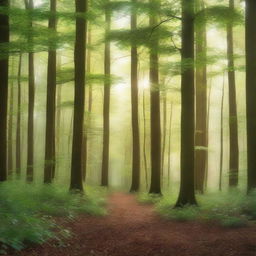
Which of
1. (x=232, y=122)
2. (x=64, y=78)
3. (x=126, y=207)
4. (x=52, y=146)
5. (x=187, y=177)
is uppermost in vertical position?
(x=64, y=78)

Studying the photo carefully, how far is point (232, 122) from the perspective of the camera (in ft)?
57.7

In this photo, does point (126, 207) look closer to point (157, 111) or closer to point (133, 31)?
point (157, 111)

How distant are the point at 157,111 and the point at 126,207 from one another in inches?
233

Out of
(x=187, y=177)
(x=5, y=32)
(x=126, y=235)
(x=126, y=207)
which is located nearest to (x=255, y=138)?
(x=187, y=177)

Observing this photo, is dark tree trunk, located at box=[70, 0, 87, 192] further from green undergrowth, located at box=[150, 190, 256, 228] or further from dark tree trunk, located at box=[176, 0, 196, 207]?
dark tree trunk, located at box=[176, 0, 196, 207]

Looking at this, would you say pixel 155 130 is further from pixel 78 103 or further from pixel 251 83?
pixel 251 83

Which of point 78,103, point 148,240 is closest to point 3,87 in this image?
point 78,103

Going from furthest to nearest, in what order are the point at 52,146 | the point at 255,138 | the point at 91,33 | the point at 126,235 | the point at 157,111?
the point at 91,33 → the point at 157,111 → the point at 52,146 → the point at 255,138 → the point at 126,235

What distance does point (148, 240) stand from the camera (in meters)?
8.17

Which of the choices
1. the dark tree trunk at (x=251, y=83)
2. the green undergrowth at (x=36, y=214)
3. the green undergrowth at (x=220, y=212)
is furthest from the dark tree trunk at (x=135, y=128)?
the dark tree trunk at (x=251, y=83)

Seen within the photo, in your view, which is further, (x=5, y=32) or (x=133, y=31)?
(x=133, y=31)

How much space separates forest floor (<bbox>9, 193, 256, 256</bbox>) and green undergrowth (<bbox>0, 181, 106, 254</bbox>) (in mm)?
251

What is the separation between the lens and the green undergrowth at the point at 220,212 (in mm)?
9484

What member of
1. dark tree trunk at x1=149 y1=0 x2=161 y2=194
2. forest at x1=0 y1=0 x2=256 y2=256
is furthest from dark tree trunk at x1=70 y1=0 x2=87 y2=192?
dark tree trunk at x1=149 y1=0 x2=161 y2=194
